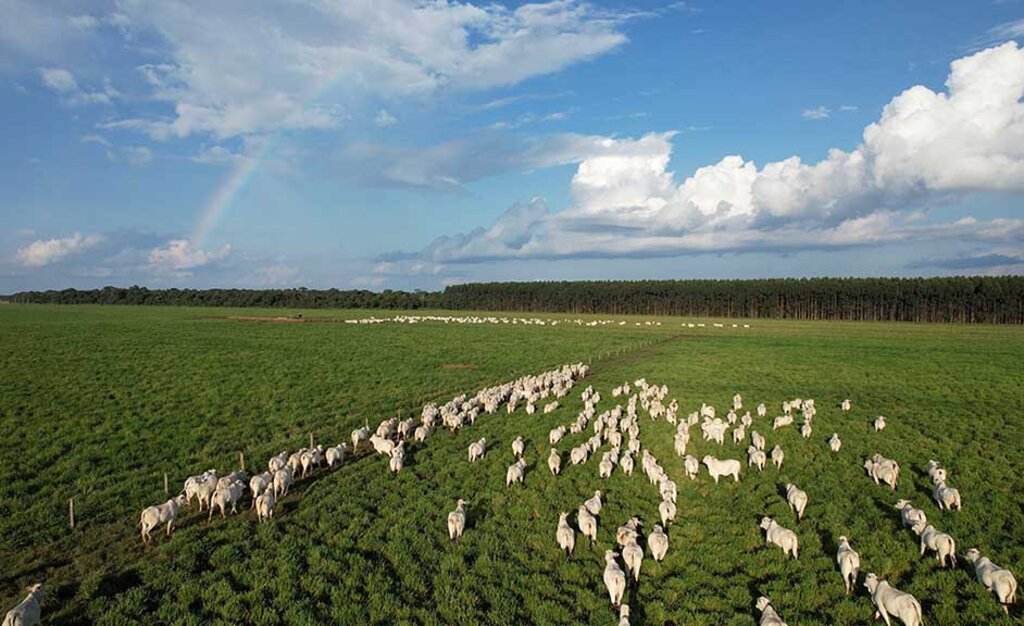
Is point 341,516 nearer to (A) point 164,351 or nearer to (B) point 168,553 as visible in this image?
(B) point 168,553

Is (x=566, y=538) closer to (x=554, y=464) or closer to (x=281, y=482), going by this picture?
(x=554, y=464)

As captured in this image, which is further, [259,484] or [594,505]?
[259,484]

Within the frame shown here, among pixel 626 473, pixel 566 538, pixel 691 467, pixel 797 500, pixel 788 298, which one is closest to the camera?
pixel 566 538

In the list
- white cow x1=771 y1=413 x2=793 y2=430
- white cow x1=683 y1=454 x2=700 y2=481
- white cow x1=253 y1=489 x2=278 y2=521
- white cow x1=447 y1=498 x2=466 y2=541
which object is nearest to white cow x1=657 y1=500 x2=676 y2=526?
white cow x1=683 y1=454 x2=700 y2=481

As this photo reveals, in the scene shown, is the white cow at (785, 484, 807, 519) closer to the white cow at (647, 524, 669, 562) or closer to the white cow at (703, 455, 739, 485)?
the white cow at (703, 455, 739, 485)

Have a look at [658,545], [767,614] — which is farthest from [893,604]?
[658,545]

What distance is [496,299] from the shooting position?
636ft

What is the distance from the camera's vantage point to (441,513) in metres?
15.5

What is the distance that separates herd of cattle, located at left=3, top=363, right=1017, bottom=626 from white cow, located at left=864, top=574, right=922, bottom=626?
0.06ft

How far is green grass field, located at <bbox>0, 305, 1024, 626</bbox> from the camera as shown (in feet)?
36.9

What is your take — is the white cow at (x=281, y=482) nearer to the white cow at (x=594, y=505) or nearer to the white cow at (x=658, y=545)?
the white cow at (x=594, y=505)

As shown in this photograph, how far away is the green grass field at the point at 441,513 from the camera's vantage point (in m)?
11.2

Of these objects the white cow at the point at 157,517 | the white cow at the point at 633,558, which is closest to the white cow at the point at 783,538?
the white cow at the point at 633,558

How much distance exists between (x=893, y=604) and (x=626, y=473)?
9153mm
